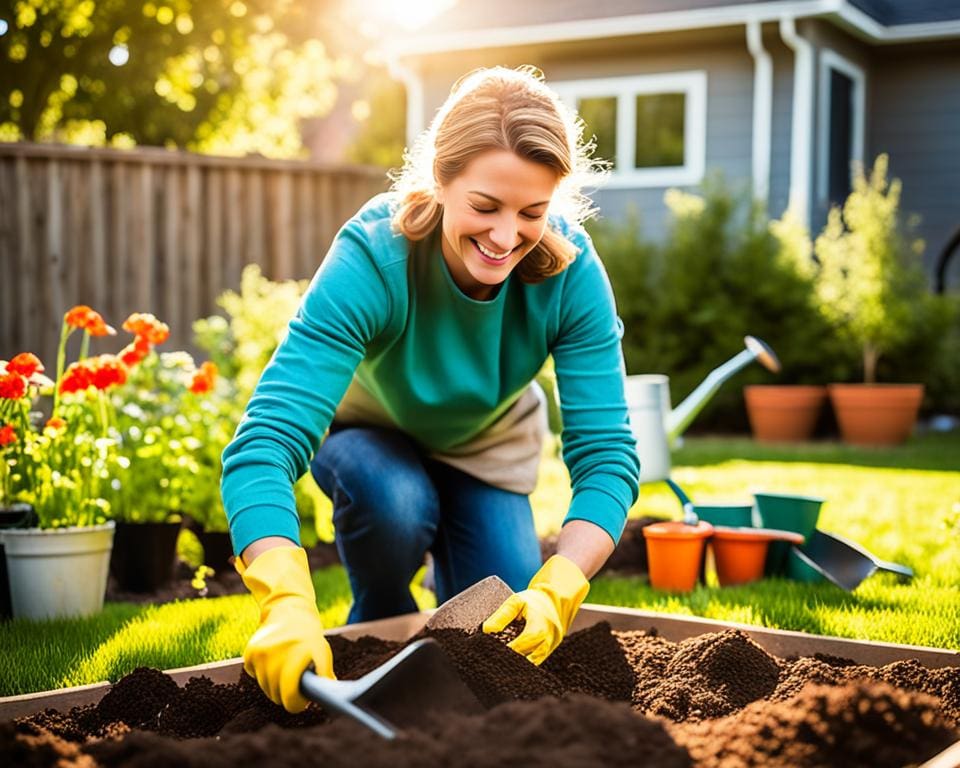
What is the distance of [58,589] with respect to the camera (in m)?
2.84

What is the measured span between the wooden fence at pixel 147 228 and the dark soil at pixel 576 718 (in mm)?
5357

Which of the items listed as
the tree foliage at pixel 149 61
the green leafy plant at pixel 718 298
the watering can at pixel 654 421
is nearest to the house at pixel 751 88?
the green leafy plant at pixel 718 298

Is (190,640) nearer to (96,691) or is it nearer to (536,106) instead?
(96,691)

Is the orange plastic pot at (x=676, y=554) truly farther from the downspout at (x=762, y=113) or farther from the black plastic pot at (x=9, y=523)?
the downspout at (x=762, y=113)

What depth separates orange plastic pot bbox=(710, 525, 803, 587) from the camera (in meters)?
3.10

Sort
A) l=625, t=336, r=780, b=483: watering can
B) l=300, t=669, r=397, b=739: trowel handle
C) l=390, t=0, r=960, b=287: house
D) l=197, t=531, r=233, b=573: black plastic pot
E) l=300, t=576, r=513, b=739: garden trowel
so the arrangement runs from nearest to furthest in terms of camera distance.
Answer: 1. l=300, t=669, r=397, b=739: trowel handle
2. l=300, t=576, r=513, b=739: garden trowel
3. l=197, t=531, r=233, b=573: black plastic pot
4. l=625, t=336, r=780, b=483: watering can
5. l=390, t=0, r=960, b=287: house

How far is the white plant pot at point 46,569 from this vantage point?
2.83m

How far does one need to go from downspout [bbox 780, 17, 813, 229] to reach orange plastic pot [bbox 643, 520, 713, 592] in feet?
19.9

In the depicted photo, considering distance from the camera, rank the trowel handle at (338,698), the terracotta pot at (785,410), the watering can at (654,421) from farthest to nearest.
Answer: the terracotta pot at (785,410) < the watering can at (654,421) < the trowel handle at (338,698)

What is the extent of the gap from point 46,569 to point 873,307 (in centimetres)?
572

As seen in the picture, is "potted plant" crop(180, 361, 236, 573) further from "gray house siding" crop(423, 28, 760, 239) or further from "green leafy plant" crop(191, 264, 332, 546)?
"gray house siding" crop(423, 28, 760, 239)

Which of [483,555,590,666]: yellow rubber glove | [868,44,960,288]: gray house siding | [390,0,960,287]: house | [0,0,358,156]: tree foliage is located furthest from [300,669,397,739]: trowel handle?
[0,0,358,156]: tree foliage

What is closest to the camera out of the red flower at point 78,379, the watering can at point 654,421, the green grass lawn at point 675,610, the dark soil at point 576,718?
the dark soil at point 576,718

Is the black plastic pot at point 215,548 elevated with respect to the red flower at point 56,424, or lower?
lower
